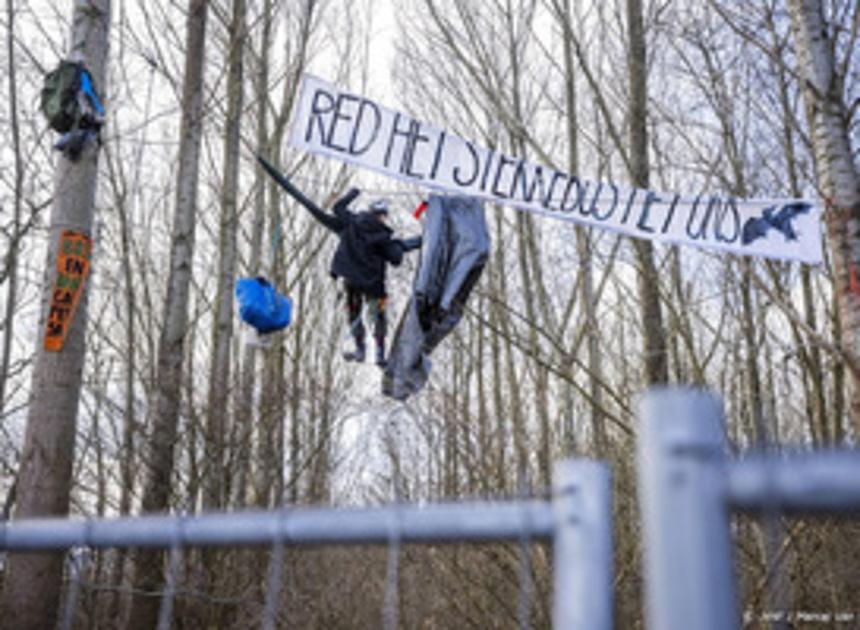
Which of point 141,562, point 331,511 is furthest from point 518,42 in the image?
point 331,511

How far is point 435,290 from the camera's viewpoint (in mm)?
4078

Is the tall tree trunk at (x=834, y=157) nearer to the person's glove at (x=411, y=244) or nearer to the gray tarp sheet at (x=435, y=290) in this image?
the gray tarp sheet at (x=435, y=290)

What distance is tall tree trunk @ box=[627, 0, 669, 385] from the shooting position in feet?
16.9

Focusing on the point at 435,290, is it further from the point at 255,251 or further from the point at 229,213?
the point at 255,251

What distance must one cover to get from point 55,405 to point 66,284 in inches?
21.2

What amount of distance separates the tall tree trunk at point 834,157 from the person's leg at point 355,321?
2361 millimetres

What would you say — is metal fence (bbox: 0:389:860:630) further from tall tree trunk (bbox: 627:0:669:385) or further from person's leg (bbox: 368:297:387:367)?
tall tree trunk (bbox: 627:0:669:385)

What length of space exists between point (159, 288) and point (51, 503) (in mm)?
9579

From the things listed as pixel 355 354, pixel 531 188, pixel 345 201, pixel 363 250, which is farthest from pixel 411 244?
pixel 531 188

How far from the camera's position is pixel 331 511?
3.24 feet

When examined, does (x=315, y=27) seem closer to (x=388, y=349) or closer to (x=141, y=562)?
(x=388, y=349)

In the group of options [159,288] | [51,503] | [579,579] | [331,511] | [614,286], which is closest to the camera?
[579,579]

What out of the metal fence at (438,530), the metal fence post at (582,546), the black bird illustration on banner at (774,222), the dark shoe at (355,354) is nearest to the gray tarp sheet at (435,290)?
the dark shoe at (355,354)

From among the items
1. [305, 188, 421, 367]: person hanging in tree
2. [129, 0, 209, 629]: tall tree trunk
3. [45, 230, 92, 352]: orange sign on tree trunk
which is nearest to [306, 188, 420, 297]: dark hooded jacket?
[305, 188, 421, 367]: person hanging in tree
